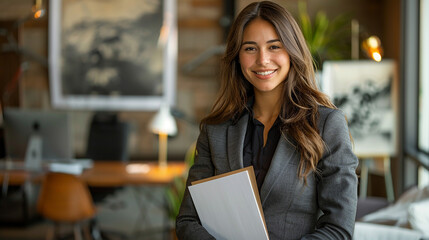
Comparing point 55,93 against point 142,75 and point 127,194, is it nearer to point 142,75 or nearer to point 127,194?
point 142,75

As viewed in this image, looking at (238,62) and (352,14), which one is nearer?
(238,62)

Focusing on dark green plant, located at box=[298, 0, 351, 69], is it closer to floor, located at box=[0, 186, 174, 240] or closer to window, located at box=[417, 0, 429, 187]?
window, located at box=[417, 0, 429, 187]

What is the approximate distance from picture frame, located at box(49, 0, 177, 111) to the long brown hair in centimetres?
450

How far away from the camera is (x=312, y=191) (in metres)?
1.37

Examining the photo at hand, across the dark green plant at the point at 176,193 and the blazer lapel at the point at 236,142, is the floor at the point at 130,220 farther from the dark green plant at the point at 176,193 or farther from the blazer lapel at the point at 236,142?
the blazer lapel at the point at 236,142

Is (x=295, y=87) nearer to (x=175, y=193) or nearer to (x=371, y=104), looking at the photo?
(x=175, y=193)

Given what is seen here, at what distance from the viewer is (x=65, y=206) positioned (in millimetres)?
3934

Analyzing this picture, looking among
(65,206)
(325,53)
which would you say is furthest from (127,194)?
(325,53)

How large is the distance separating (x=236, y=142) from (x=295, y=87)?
231 mm

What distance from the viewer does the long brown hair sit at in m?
1.36

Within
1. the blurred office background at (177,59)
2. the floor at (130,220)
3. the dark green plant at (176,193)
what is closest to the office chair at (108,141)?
the floor at (130,220)

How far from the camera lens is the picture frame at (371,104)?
4.43m

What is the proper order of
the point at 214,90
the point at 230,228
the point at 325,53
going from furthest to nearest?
the point at 214,90 → the point at 325,53 → the point at 230,228

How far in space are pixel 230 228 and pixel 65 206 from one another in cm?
281
